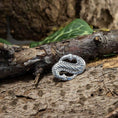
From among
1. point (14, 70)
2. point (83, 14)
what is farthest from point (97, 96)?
point (83, 14)

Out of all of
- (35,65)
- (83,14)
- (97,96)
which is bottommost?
(97,96)

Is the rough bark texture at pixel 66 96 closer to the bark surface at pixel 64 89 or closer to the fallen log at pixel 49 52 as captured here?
the bark surface at pixel 64 89

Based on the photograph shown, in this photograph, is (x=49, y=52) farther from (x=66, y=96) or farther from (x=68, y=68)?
(x=66, y=96)

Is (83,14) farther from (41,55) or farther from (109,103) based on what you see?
(109,103)

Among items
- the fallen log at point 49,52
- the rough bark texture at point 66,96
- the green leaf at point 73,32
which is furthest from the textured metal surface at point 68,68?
A: the green leaf at point 73,32

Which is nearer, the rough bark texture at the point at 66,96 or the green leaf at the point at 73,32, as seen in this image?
the rough bark texture at the point at 66,96

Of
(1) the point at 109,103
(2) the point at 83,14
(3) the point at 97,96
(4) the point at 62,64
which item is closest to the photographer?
(1) the point at 109,103

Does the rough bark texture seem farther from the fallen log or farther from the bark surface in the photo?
the fallen log
